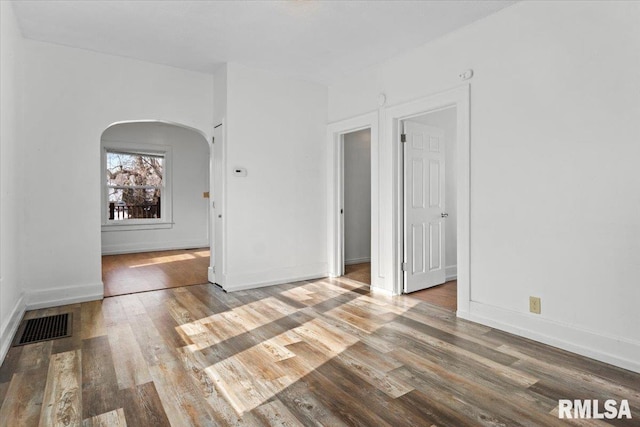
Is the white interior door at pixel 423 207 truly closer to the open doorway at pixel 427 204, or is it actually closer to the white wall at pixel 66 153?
the open doorway at pixel 427 204

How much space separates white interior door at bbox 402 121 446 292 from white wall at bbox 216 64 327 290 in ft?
4.46

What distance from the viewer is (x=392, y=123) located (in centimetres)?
408

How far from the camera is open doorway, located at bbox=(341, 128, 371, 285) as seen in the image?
6.10 metres

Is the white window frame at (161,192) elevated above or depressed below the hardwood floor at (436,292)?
above

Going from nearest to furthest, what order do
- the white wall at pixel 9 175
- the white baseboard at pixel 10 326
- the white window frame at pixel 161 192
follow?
1. the white baseboard at pixel 10 326
2. the white wall at pixel 9 175
3. the white window frame at pixel 161 192

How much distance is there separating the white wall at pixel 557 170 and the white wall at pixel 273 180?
2056 mm

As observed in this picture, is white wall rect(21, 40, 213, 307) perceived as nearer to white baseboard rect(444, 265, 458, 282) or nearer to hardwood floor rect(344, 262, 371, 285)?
hardwood floor rect(344, 262, 371, 285)

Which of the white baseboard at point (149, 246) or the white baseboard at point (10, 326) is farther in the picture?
the white baseboard at point (149, 246)


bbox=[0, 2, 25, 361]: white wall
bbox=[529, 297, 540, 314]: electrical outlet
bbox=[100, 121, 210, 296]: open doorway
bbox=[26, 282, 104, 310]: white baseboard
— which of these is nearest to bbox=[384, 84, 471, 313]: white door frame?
bbox=[529, 297, 540, 314]: electrical outlet

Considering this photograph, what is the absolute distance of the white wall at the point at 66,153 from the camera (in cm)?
367

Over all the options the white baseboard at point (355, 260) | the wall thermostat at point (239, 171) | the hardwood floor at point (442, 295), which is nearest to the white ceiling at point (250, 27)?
the wall thermostat at point (239, 171)

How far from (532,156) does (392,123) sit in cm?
160

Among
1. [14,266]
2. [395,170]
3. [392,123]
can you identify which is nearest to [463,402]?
[395,170]

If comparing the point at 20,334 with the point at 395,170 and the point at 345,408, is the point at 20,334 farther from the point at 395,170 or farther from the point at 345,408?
the point at 395,170
